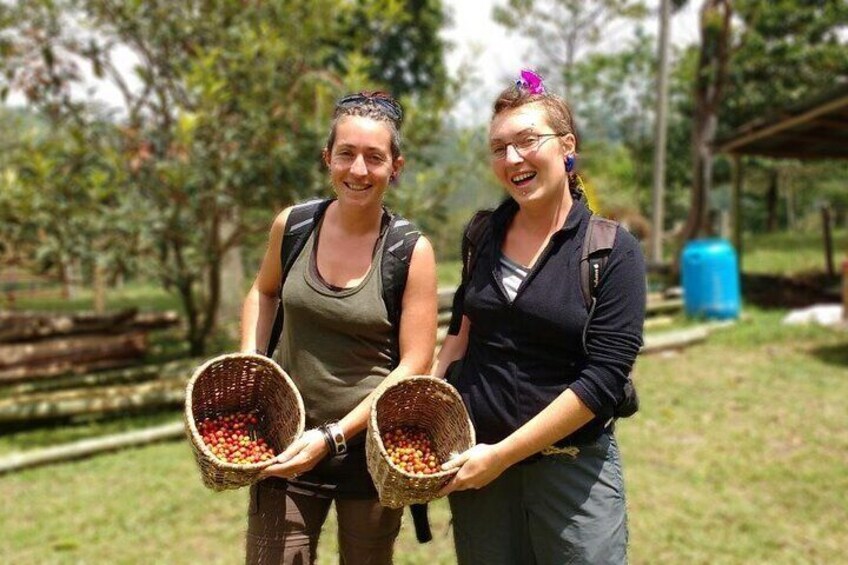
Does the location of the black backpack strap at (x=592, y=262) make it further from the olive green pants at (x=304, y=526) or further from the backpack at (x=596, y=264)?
the olive green pants at (x=304, y=526)

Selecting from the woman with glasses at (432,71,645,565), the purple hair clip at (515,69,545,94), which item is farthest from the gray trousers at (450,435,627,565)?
the purple hair clip at (515,69,545,94)

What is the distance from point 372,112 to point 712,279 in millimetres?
9203

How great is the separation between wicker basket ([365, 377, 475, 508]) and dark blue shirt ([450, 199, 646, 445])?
3.4 inches

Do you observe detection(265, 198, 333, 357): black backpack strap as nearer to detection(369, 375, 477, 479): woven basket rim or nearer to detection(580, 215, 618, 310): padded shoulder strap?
detection(369, 375, 477, 479): woven basket rim

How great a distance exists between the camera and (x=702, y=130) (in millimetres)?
15961

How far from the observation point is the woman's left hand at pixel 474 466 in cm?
197

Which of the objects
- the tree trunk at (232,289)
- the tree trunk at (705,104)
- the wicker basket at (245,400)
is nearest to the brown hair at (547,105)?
the wicker basket at (245,400)

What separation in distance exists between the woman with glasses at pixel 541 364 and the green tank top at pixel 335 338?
26 centimetres

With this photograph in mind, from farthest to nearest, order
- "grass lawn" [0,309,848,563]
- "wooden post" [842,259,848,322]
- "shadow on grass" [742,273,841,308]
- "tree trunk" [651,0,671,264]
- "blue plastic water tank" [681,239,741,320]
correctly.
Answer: "tree trunk" [651,0,671,264], "shadow on grass" [742,273,841,308], "blue plastic water tank" [681,239,741,320], "wooden post" [842,259,848,322], "grass lawn" [0,309,848,563]

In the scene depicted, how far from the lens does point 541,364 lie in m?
2.09

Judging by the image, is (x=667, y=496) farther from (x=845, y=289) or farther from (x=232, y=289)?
(x=232, y=289)

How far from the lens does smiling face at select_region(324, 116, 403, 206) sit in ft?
7.29

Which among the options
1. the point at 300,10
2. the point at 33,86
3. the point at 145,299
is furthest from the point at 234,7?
the point at 145,299

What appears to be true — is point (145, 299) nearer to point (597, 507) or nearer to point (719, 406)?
point (719, 406)
